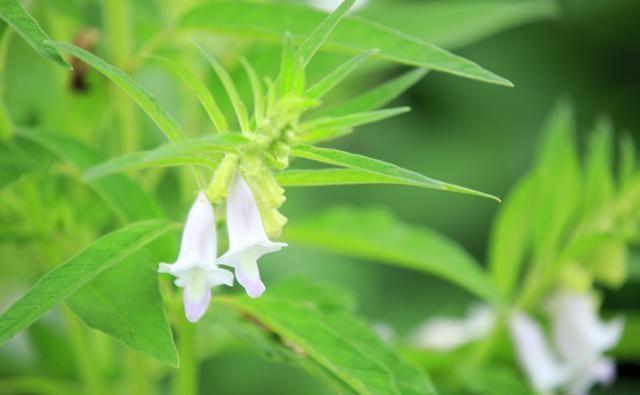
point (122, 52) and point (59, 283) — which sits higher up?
point (122, 52)

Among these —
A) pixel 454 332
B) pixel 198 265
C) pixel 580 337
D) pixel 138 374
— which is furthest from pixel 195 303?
pixel 454 332

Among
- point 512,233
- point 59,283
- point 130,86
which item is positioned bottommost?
point 59,283

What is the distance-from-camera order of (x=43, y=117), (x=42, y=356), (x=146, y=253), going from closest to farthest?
(x=146, y=253) < (x=43, y=117) < (x=42, y=356)

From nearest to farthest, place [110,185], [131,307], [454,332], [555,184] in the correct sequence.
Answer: [131,307], [110,185], [555,184], [454,332]

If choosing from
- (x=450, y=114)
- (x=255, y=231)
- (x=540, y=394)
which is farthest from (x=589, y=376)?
(x=450, y=114)

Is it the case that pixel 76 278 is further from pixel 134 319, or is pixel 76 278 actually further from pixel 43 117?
pixel 43 117

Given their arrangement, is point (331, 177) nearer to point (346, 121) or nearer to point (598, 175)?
point (346, 121)

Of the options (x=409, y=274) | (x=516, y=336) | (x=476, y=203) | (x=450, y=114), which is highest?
(x=450, y=114)
